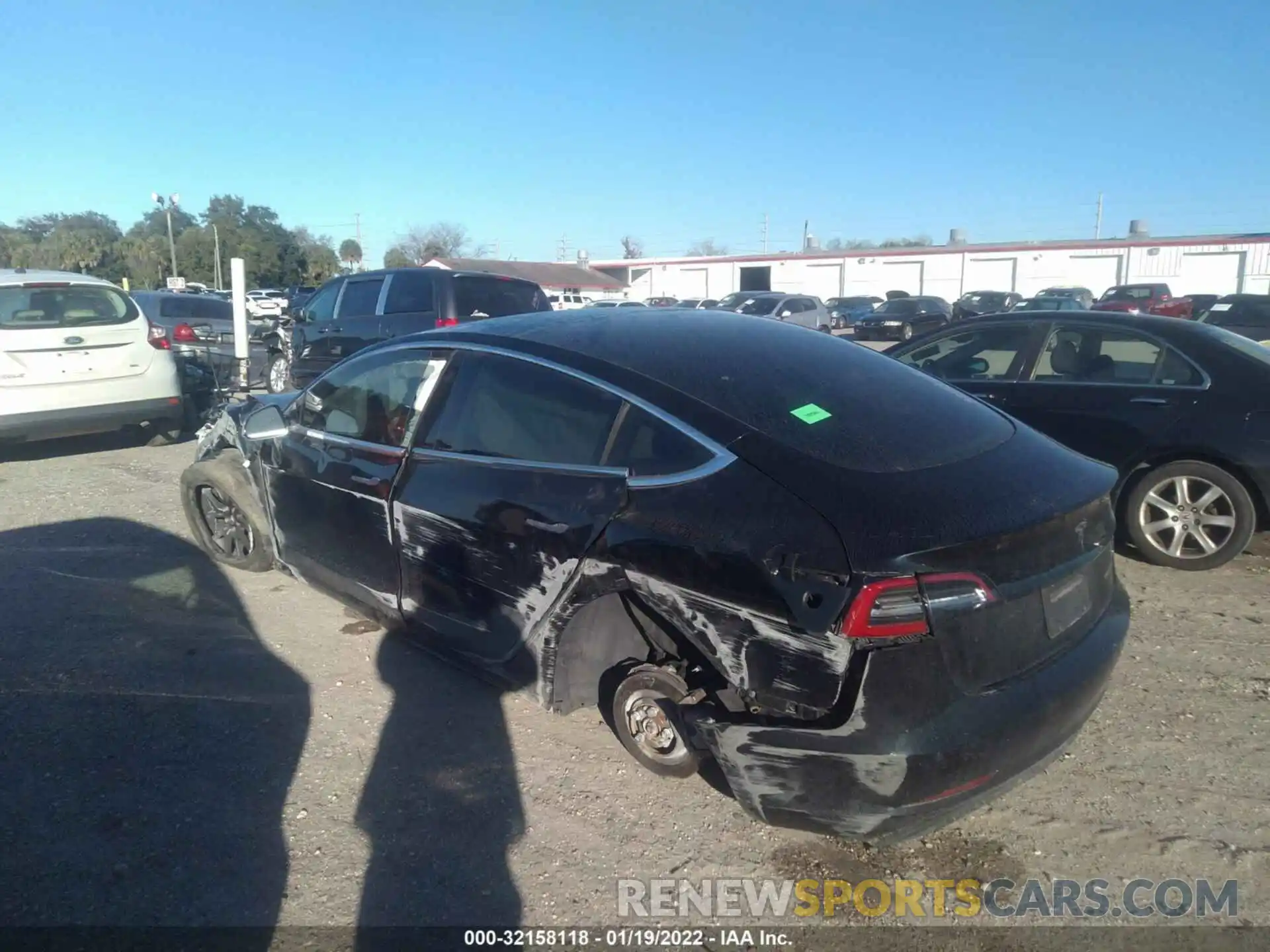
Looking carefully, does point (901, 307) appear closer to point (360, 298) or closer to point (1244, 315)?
point (1244, 315)

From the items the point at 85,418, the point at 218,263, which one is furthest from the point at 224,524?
the point at 218,263

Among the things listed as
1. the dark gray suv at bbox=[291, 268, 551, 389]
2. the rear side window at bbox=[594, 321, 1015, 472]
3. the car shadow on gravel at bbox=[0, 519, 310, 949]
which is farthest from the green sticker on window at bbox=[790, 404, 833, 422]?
the dark gray suv at bbox=[291, 268, 551, 389]

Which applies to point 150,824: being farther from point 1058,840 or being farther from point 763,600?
point 1058,840

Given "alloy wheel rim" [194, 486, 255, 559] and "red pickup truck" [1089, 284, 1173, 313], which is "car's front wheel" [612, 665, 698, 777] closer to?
"alloy wheel rim" [194, 486, 255, 559]

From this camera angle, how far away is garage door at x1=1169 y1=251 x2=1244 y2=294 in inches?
1683

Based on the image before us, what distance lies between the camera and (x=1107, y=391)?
5.58m

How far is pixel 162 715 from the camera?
12.1ft

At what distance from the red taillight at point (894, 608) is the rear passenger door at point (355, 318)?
9200mm

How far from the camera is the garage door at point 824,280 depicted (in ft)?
169

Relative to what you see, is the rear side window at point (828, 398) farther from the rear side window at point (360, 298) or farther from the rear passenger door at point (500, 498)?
the rear side window at point (360, 298)

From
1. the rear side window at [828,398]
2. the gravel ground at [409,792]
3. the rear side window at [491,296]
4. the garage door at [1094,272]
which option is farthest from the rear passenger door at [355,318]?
the garage door at [1094,272]

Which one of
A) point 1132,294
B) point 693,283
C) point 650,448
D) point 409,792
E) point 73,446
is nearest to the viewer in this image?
point 650,448

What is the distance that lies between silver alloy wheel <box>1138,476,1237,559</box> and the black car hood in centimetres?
272

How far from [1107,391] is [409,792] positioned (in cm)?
468
